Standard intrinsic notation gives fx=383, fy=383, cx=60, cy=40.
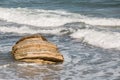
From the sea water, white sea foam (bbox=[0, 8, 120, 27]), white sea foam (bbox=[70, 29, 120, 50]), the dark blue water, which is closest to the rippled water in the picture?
the sea water

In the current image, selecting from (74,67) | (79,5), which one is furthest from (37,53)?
(79,5)

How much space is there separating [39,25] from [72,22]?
138 centimetres

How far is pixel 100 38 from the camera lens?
10.9 metres

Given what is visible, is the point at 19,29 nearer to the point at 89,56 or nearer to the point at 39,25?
the point at 39,25

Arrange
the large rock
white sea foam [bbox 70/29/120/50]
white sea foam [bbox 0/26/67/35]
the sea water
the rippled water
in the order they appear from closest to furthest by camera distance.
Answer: the rippled water, the sea water, the large rock, white sea foam [bbox 70/29/120/50], white sea foam [bbox 0/26/67/35]

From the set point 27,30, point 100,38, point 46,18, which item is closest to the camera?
point 100,38

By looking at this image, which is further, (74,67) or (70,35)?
(70,35)

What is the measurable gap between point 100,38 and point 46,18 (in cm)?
640

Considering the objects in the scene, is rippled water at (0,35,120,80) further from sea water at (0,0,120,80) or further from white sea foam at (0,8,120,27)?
white sea foam at (0,8,120,27)

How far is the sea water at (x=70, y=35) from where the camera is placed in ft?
25.1

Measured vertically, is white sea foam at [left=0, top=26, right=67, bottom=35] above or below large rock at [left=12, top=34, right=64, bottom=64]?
above

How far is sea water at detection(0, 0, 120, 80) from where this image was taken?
766 centimetres

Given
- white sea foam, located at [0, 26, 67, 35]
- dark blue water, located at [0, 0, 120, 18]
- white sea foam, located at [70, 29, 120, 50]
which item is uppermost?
dark blue water, located at [0, 0, 120, 18]

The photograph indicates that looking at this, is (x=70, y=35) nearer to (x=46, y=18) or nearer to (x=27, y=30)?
(x=27, y=30)
